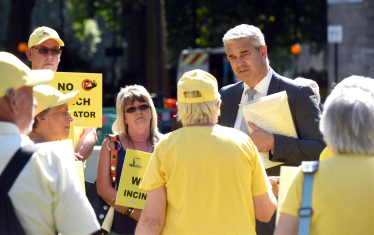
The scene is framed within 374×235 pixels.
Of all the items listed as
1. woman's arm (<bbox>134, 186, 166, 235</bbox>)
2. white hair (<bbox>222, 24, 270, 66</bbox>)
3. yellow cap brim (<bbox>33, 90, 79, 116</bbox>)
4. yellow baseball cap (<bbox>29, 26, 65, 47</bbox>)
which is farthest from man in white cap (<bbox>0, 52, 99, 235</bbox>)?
yellow baseball cap (<bbox>29, 26, 65, 47</bbox>)

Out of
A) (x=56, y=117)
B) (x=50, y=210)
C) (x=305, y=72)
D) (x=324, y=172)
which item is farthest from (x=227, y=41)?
(x=305, y=72)

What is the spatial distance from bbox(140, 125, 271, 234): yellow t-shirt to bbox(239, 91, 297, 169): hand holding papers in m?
0.67

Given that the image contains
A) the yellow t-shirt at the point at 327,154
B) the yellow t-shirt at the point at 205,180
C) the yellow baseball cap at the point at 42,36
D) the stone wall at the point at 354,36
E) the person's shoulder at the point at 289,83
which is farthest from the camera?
the stone wall at the point at 354,36

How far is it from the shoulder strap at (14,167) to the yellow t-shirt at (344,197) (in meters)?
1.22

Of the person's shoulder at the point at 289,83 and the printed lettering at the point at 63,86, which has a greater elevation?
the person's shoulder at the point at 289,83

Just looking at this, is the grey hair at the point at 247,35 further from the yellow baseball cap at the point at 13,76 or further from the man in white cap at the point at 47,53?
the yellow baseball cap at the point at 13,76

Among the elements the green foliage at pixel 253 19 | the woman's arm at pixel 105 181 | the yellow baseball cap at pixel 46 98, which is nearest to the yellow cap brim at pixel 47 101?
the yellow baseball cap at pixel 46 98

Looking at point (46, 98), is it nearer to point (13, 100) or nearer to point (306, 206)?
point (13, 100)

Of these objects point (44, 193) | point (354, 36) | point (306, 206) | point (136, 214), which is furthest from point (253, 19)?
point (44, 193)

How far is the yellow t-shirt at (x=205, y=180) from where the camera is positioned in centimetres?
292

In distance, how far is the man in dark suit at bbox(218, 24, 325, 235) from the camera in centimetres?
364

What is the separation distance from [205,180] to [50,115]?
1375 mm

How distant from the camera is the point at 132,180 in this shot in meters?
4.04

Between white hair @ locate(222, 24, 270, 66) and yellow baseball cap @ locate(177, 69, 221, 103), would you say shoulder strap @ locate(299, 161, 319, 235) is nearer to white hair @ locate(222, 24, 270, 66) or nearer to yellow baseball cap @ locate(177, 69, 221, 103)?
yellow baseball cap @ locate(177, 69, 221, 103)
